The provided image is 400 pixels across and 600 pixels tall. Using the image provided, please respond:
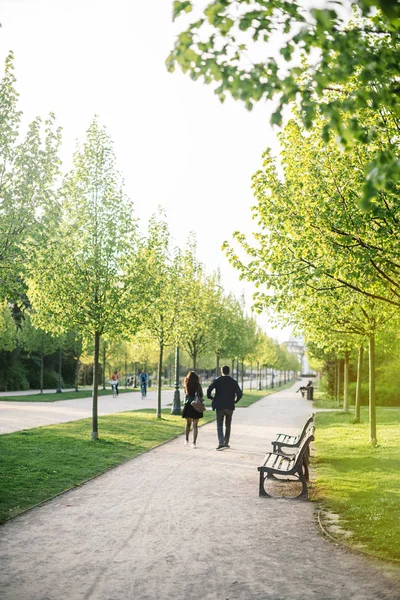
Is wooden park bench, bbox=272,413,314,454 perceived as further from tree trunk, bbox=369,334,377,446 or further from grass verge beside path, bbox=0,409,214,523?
grass verge beside path, bbox=0,409,214,523

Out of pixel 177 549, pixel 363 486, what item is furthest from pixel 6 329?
pixel 177 549

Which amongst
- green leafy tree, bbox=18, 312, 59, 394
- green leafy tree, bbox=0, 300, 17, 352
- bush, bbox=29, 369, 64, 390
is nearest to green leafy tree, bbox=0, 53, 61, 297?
green leafy tree, bbox=0, 300, 17, 352

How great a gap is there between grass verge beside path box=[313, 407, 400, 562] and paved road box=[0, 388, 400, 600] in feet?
1.55

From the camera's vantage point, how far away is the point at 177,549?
269 inches

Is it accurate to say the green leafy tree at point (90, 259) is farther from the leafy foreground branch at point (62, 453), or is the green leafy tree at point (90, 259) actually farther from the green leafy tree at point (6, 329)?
the green leafy tree at point (6, 329)

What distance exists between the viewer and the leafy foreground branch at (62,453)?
10055 mm

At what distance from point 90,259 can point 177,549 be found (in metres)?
10.4

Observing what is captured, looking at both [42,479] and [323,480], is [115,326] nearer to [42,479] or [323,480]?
[42,479]

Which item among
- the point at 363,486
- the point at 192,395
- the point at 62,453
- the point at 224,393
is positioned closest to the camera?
the point at 363,486

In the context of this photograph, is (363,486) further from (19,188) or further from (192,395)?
(19,188)

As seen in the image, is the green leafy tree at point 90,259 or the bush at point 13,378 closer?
the green leafy tree at point 90,259

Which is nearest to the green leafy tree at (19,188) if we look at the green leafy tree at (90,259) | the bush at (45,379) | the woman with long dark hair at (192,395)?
the green leafy tree at (90,259)

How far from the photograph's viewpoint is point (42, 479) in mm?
11070

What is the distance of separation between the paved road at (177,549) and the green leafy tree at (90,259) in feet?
20.6
